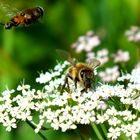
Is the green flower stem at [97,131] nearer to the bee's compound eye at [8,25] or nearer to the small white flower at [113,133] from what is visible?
the small white flower at [113,133]

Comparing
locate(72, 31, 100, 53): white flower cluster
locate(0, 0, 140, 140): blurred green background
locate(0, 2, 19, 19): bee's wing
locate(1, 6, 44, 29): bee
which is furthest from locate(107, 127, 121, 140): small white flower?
locate(0, 0, 140, 140): blurred green background

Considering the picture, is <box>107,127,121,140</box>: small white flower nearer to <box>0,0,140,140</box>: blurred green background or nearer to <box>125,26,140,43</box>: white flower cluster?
<box>125,26,140,43</box>: white flower cluster

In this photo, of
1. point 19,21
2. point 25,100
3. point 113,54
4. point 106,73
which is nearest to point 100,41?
point 113,54

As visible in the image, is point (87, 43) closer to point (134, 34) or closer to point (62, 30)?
point (134, 34)

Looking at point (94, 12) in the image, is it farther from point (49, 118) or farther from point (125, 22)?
point (49, 118)

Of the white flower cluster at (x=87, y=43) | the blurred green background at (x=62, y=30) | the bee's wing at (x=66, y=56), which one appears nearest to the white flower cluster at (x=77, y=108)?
the bee's wing at (x=66, y=56)

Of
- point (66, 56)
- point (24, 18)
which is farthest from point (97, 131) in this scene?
point (24, 18)
